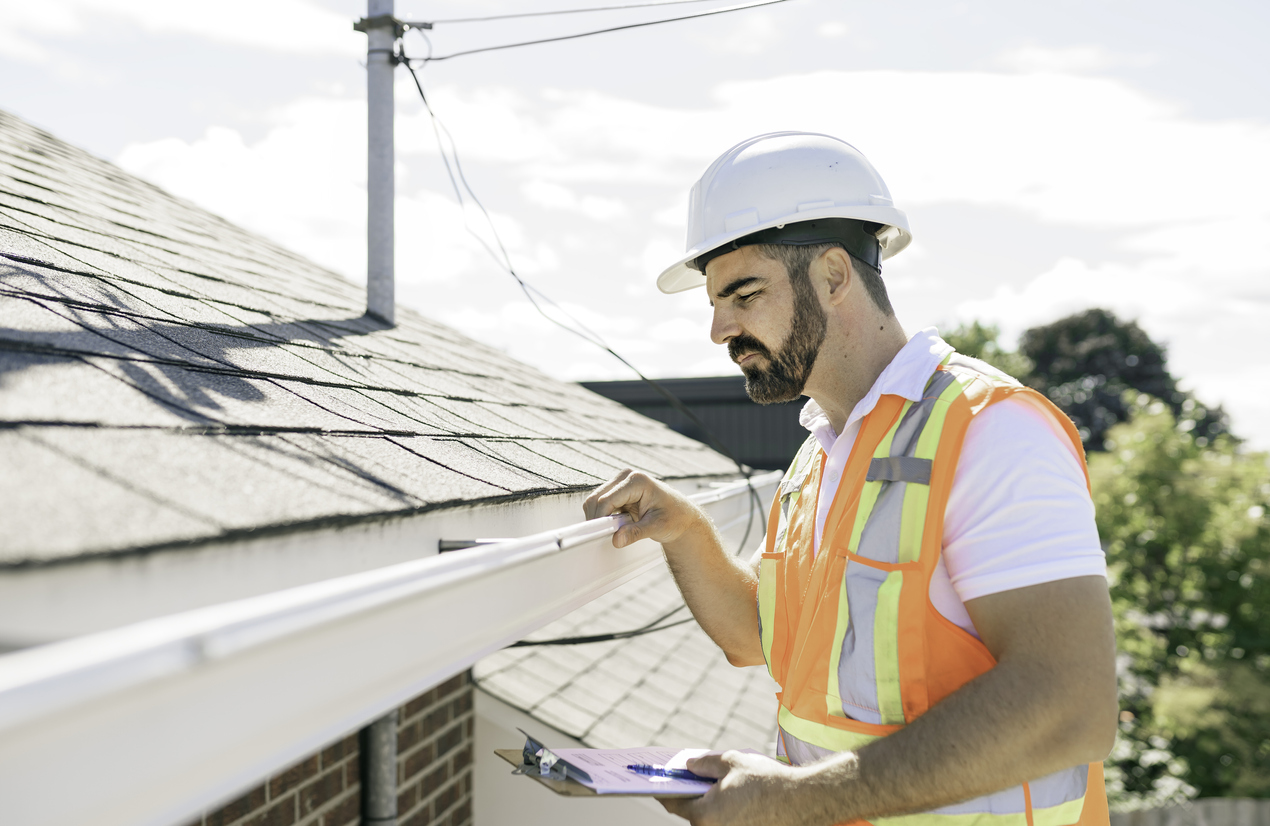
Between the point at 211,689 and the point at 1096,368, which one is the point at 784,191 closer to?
the point at 211,689

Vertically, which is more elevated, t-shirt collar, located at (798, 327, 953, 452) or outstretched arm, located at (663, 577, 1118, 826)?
t-shirt collar, located at (798, 327, 953, 452)

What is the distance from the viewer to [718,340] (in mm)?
2275

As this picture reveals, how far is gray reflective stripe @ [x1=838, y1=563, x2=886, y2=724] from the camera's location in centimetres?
170

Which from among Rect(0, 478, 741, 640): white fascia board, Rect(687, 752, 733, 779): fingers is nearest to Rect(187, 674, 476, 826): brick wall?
Rect(687, 752, 733, 779): fingers

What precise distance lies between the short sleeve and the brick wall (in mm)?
1973

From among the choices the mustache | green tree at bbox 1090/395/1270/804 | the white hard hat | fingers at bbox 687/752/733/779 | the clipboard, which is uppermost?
the white hard hat

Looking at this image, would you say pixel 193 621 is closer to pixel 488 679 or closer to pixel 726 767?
pixel 726 767

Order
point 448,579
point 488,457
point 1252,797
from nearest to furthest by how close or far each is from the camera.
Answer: point 448,579 → point 488,457 → point 1252,797

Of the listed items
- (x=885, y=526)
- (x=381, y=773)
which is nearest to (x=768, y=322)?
(x=885, y=526)

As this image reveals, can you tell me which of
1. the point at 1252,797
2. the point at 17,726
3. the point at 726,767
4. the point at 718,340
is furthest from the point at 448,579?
the point at 1252,797

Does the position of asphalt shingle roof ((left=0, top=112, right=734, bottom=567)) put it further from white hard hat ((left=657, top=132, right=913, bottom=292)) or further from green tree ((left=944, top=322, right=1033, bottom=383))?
green tree ((left=944, top=322, right=1033, bottom=383))

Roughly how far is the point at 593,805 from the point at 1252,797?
8.97 metres

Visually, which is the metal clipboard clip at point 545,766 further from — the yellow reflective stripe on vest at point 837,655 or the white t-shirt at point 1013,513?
the white t-shirt at point 1013,513

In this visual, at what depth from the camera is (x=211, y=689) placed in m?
0.81
